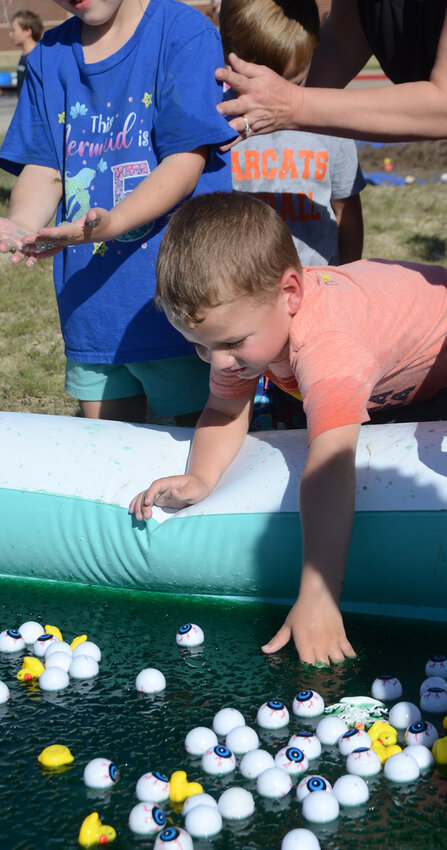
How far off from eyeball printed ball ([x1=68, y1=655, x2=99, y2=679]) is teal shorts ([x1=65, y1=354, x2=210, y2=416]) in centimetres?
98

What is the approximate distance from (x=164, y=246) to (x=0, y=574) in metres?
0.96

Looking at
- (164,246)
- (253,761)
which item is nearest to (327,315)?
(164,246)

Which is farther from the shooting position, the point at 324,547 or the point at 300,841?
the point at 324,547

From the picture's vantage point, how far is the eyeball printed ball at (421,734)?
64.2 inches

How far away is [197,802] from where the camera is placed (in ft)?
4.84

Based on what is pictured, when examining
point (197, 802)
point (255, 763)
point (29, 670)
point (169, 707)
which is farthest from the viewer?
point (29, 670)

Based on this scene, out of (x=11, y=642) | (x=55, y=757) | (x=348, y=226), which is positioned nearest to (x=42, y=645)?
(x=11, y=642)

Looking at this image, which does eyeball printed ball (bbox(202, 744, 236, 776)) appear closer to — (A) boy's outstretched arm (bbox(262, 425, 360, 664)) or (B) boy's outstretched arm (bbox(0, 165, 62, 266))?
(A) boy's outstretched arm (bbox(262, 425, 360, 664))

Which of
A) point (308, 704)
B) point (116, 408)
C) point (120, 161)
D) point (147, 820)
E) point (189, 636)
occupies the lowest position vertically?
point (116, 408)

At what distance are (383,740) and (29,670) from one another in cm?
72

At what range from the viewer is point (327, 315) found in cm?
214

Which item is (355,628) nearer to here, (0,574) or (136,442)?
(136,442)

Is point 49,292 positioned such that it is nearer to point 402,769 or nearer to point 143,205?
point 143,205

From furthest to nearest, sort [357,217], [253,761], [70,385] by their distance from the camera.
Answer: [357,217] → [70,385] → [253,761]
